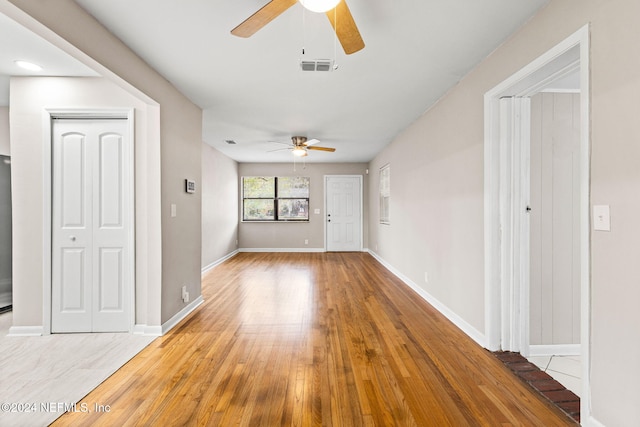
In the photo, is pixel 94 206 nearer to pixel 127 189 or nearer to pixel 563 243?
pixel 127 189

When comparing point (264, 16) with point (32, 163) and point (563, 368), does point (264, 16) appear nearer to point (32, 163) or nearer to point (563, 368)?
point (32, 163)

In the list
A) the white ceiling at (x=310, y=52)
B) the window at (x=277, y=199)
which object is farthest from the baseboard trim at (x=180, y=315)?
the window at (x=277, y=199)

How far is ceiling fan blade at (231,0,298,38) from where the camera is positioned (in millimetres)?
1450

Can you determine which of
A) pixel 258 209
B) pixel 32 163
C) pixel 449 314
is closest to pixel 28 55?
pixel 32 163

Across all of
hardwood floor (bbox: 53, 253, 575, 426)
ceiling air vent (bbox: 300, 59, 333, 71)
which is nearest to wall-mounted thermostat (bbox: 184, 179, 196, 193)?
hardwood floor (bbox: 53, 253, 575, 426)

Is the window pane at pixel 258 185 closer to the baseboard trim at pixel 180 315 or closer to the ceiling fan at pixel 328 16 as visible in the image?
the baseboard trim at pixel 180 315

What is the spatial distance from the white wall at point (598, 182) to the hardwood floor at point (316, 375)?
0.42 m

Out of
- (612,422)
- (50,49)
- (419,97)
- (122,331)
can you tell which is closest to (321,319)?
(122,331)

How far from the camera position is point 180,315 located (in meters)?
3.18

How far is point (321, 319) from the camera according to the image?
3152 mm

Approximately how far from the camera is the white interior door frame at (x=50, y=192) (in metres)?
2.76

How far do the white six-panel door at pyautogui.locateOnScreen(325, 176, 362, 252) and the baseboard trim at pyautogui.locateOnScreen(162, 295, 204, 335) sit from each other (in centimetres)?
482

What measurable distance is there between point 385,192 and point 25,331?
5710 mm

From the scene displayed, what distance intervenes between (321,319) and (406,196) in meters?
2.54
